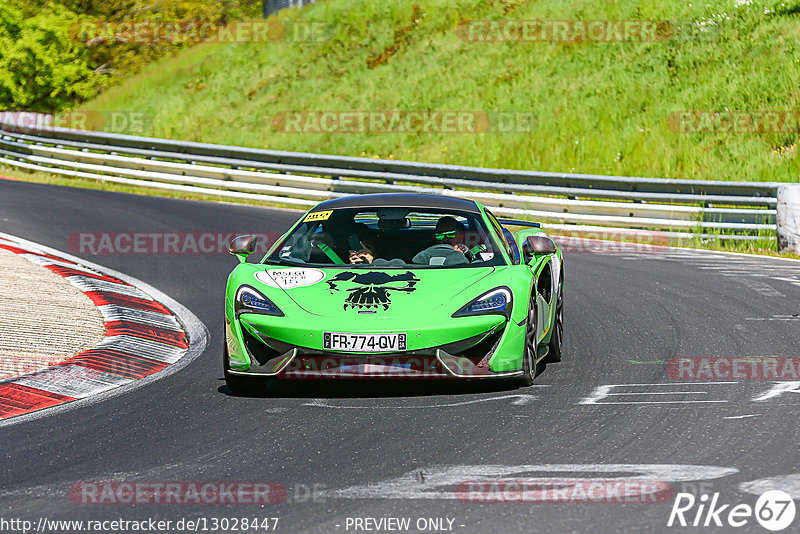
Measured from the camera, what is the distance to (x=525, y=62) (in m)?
32.7

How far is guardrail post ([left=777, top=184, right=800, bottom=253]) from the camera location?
614 inches

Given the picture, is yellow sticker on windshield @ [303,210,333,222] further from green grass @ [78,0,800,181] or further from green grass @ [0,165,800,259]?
green grass @ [78,0,800,181]

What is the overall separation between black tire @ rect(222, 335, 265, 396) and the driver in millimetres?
1429

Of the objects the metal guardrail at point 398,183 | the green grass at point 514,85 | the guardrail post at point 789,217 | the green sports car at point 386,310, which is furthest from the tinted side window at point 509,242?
the green grass at point 514,85

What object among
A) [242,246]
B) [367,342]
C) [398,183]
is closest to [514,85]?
[398,183]

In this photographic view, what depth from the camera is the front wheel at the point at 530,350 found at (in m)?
7.34

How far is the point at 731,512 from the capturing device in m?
4.58

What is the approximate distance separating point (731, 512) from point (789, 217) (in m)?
11.9

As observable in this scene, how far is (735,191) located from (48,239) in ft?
32.3

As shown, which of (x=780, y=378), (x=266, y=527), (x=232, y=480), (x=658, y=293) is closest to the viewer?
(x=266, y=527)

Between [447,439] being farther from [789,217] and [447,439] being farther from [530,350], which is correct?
[789,217]

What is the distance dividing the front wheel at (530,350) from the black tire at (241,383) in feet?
5.51

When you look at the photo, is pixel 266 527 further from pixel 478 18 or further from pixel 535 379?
pixel 478 18

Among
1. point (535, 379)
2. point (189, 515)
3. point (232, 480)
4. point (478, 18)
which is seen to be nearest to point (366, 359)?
point (535, 379)
